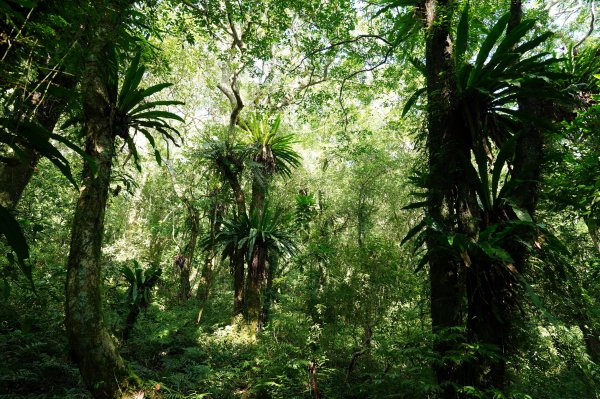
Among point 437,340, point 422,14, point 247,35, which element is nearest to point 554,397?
point 437,340

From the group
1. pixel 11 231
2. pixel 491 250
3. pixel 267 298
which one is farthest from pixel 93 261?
pixel 267 298

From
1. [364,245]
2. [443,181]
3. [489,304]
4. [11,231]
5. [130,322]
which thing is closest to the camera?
[11,231]

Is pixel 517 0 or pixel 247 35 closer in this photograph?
pixel 517 0

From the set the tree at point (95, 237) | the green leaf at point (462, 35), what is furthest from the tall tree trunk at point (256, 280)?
the green leaf at point (462, 35)

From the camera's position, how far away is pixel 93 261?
3123 millimetres

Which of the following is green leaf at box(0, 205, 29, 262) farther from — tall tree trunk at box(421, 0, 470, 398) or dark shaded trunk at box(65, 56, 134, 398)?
tall tree trunk at box(421, 0, 470, 398)

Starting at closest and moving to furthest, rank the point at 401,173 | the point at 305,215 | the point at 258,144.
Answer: the point at 258,144
the point at 305,215
the point at 401,173

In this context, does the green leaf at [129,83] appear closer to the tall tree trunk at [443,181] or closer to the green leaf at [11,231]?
the green leaf at [11,231]

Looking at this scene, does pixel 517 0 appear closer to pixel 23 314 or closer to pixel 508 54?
pixel 508 54

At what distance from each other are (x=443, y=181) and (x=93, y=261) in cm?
328

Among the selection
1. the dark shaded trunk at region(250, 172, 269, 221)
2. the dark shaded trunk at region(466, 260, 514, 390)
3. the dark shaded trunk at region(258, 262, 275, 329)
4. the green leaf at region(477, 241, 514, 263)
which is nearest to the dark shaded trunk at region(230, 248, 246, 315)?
the dark shaded trunk at region(258, 262, 275, 329)

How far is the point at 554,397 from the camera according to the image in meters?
5.08

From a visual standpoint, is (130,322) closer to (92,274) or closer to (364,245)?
(92,274)

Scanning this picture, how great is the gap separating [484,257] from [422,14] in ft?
8.87
